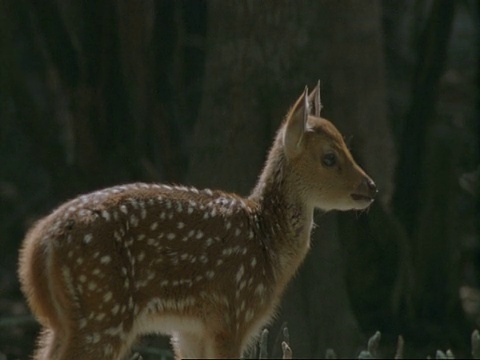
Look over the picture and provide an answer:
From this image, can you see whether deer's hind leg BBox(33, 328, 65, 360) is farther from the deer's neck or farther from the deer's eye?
the deer's eye

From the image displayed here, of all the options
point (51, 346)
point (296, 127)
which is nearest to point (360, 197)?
point (296, 127)

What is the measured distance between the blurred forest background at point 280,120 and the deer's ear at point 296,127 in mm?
1875

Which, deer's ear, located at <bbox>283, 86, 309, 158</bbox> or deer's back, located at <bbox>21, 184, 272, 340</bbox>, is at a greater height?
deer's ear, located at <bbox>283, 86, 309, 158</bbox>

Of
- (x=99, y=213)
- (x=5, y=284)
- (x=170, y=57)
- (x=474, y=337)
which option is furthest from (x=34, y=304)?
(x=5, y=284)

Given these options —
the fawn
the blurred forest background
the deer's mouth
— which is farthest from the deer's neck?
the blurred forest background

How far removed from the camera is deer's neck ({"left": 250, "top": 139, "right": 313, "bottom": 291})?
8.97 m

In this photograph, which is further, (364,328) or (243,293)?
(364,328)

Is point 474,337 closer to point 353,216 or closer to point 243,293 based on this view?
point 243,293

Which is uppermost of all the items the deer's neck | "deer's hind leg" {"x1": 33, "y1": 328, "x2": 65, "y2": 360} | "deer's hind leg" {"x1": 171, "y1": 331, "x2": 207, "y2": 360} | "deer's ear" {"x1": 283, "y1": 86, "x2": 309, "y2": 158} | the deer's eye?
"deer's ear" {"x1": 283, "y1": 86, "x2": 309, "y2": 158}

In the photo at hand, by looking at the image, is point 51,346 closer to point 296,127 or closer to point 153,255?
point 153,255

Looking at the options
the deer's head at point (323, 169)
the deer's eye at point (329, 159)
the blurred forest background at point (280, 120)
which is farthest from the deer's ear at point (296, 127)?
the blurred forest background at point (280, 120)

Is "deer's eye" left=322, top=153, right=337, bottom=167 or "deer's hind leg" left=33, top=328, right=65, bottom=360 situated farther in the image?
"deer's eye" left=322, top=153, right=337, bottom=167

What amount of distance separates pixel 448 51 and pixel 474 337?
5.37m

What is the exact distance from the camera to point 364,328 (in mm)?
12617
